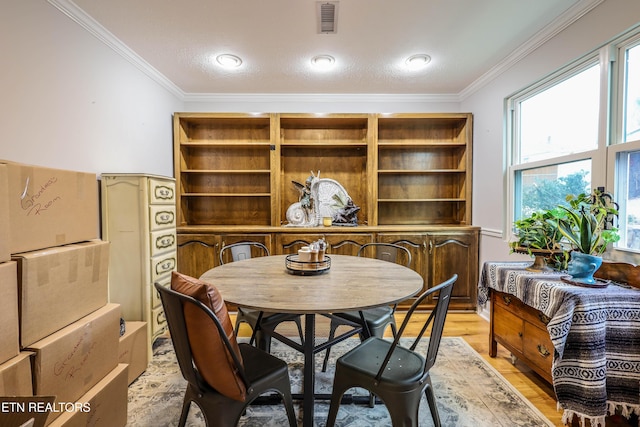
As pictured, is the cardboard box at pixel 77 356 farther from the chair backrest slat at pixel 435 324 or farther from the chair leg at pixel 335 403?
the chair backrest slat at pixel 435 324

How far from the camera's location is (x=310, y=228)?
322cm

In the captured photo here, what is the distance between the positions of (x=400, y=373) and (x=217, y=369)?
748mm

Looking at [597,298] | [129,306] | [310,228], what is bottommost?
[129,306]

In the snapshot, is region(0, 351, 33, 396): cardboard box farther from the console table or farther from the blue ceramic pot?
the blue ceramic pot

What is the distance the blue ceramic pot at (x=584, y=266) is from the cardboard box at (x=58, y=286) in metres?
2.59

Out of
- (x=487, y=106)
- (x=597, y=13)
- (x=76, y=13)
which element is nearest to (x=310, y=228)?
(x=487, y=106)

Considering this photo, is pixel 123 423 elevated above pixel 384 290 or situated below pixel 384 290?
below

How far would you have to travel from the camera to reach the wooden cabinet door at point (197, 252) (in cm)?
317

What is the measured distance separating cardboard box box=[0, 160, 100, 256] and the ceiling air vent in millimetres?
1731

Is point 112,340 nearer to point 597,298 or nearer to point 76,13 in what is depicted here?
point 76,13

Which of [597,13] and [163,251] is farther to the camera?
[163,251]

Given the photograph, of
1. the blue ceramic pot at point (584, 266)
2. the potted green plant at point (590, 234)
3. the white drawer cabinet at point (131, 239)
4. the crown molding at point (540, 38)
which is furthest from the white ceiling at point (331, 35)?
the blue ceramic pot at point (584, 266)

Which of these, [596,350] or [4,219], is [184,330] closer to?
[4,219]

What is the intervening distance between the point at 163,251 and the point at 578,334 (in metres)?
2.75
